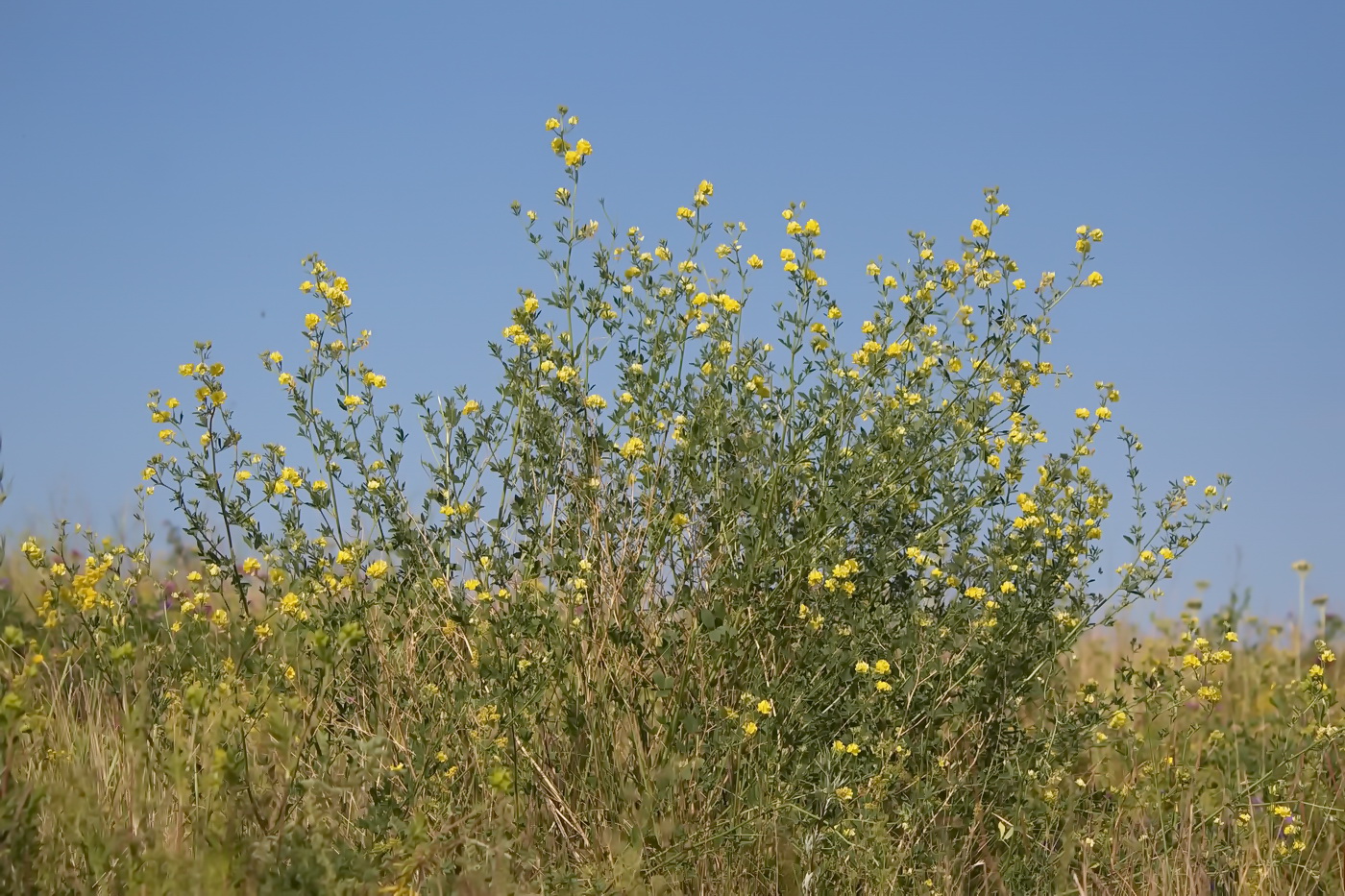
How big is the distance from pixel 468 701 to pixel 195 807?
2.87 feet

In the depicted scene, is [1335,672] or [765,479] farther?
[1335,672]

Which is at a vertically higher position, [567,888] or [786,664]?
[786,664]

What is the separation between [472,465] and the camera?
13.9 ft

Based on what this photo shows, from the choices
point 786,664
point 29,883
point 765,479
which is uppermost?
point 765,479

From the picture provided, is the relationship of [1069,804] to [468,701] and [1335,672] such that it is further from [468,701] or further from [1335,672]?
[1335,672]

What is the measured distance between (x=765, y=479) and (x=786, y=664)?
1.89ft

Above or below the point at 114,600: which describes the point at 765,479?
below

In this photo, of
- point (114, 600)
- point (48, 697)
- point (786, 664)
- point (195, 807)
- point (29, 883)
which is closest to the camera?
point (29, 883)

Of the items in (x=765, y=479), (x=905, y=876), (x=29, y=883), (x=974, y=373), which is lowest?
(x=905, y=876)

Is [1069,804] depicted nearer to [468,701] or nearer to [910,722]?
[910,722]

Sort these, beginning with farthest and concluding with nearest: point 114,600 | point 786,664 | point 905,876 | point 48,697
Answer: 1. point 48,697
2. point 114,600
3. point 786,664
4. point 905,876

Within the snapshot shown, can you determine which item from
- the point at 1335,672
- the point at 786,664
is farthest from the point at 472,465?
the point at 1335,672

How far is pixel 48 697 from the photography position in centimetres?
492

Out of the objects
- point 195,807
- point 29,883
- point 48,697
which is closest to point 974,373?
point 195,807
